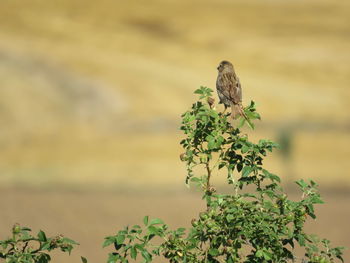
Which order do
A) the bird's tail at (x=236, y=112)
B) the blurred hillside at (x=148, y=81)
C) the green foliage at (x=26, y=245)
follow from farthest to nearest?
the blurred hillside at (x=148, y=81) → the bird's tail at (x=236, y=112) → the green foliage at (x=26, y=245)

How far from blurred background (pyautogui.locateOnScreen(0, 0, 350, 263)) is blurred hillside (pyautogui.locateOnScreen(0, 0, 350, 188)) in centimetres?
11

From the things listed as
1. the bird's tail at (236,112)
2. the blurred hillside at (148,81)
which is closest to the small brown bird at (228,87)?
the bird's tail at (236,112)

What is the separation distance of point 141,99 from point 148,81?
3236mm

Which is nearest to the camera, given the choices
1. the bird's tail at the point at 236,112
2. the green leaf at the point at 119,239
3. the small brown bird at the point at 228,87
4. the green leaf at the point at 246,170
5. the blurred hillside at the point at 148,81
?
the green leaf at the point at 119,239

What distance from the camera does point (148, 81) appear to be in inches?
2180

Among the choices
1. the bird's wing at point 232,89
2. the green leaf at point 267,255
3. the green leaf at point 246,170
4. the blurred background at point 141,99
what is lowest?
the green leaf at point 267,255

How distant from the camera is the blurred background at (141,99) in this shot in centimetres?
2897

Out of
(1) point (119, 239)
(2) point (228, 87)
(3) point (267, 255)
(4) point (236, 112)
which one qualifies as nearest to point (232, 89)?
(2) point (228, 87)

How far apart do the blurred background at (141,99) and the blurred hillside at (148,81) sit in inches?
4.2

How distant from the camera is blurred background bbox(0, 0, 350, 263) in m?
29.0

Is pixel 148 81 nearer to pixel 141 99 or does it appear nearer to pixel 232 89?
pixel 141 99

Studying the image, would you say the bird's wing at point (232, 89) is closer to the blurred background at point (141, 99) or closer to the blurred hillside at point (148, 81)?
the blurred background at point (141, 99)

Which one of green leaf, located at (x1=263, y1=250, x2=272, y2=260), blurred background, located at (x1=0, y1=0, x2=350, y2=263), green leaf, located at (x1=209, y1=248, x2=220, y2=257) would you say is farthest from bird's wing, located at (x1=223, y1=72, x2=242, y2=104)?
blurred background, located at (x1=0, y1=0, x2=350, y2=263)

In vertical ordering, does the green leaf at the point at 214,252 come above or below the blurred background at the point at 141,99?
below
